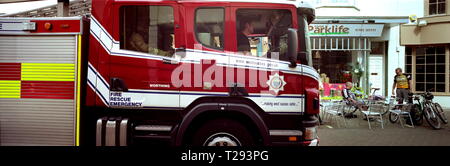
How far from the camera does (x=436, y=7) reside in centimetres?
1289

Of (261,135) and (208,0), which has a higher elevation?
(208,0)

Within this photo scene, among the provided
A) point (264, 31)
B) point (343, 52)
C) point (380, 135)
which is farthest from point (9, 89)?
point (343, 52)

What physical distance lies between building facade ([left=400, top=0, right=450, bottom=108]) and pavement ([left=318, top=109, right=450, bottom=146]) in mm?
5077

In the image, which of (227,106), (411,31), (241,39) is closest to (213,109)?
(227,106)

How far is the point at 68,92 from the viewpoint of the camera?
404cm

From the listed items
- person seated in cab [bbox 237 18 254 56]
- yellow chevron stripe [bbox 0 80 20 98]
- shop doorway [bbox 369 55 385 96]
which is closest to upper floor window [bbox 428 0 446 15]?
shop doorway [bbox 369 55 385 96]

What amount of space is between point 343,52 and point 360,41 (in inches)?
34.3

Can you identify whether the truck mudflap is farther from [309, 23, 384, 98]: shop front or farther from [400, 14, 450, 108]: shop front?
[400, 14, 450, 108]: shop front

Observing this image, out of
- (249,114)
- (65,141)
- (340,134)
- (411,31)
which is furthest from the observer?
(411,31)

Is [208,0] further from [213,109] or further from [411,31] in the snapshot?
[411,31]

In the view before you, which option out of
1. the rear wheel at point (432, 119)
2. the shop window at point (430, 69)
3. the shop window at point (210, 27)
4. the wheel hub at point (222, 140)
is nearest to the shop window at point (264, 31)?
the shop window at point (210, 27)

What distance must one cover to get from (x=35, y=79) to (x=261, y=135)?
3244mm

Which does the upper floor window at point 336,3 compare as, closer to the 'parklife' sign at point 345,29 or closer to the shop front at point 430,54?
the 'parklife' sign at point 345,29

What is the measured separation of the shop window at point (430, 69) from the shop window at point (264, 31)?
40.7 feet
